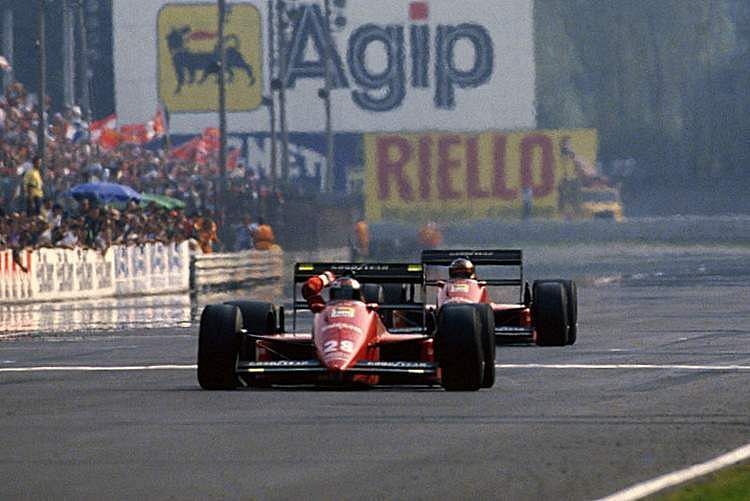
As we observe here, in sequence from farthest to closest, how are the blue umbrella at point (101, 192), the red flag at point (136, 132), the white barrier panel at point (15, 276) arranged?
the red flag at point (136, 132), the blue umbrella at point (101, 192), the white barrier panel at point (15, 276)

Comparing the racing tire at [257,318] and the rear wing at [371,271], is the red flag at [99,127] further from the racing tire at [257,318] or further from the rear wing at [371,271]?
the rear wing at [371,271]

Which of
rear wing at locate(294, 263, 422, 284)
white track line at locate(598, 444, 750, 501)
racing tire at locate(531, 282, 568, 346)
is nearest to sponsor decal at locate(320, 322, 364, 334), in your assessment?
rear wing at locate(294, 263, 422, 284)

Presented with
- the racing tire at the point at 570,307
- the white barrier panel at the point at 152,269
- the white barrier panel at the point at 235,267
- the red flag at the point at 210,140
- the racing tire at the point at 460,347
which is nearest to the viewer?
the racing tire at the point at 460,347

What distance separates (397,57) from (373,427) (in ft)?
267

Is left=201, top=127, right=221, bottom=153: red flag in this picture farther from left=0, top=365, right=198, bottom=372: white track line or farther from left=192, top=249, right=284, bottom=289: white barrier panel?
left=0, top=365, right=198, bottom=372: white track line

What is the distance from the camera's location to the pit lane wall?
4191 centimetres

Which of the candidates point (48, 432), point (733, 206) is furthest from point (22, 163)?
point (733, 206)

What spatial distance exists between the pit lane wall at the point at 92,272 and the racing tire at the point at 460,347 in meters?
23.8

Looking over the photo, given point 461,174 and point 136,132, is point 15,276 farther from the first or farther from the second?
point 461,174

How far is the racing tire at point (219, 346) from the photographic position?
60.3 ft

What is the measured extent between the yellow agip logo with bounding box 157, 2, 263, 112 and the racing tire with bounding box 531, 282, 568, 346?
231 feet

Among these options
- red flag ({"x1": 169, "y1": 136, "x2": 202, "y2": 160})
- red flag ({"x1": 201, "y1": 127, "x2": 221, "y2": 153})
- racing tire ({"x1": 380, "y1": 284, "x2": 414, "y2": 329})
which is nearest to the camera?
racing tire ({"x1": 380, "y1": 284, "x2": 414, "y2": 329})

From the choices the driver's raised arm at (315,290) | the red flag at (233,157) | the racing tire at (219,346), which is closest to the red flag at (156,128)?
the red flag at (233,157)

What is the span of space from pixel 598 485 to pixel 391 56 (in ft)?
279
